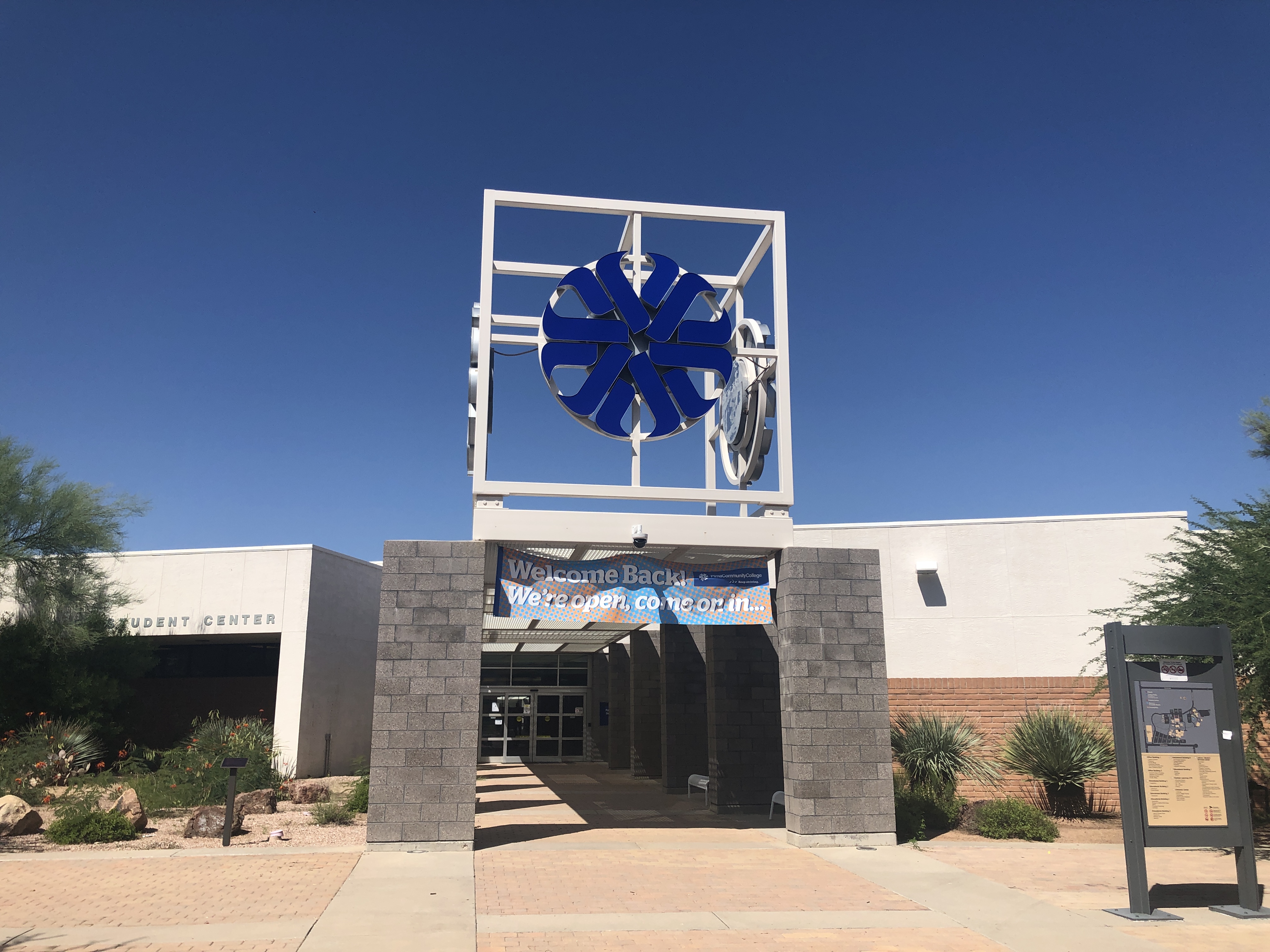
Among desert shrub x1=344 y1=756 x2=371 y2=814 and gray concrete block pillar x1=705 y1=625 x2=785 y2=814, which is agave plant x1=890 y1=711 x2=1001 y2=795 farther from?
desert shrub x1=344 y1=756 x2=371 y2=814

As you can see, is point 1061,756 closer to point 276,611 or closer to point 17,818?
point 17,818

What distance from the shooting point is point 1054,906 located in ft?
30.2

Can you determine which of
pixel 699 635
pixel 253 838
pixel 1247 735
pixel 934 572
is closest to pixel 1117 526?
pixel 934 572

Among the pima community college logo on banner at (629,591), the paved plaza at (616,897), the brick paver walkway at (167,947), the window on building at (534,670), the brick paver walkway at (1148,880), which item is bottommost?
the brick paver walkway at (1148,880)

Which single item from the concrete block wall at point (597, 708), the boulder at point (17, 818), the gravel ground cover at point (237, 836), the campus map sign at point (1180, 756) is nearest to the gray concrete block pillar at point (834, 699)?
the campus map sign at point (1180, 756)

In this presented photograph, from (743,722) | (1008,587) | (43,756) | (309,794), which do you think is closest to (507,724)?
(309,794)

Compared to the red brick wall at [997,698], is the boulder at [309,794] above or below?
below

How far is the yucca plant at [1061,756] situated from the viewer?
50.9ft

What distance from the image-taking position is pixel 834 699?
1305cm

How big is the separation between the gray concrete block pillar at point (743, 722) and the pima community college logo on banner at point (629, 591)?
91.2 inches

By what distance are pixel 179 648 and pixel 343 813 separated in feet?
48.0

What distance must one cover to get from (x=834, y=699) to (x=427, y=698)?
564 centimetres

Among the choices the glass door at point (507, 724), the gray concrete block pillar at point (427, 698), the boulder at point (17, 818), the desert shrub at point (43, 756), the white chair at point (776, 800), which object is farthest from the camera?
the glass door at point (507, 724)

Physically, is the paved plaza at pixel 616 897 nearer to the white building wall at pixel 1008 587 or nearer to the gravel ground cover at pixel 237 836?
the gravel ground cover at pixel 237 836
